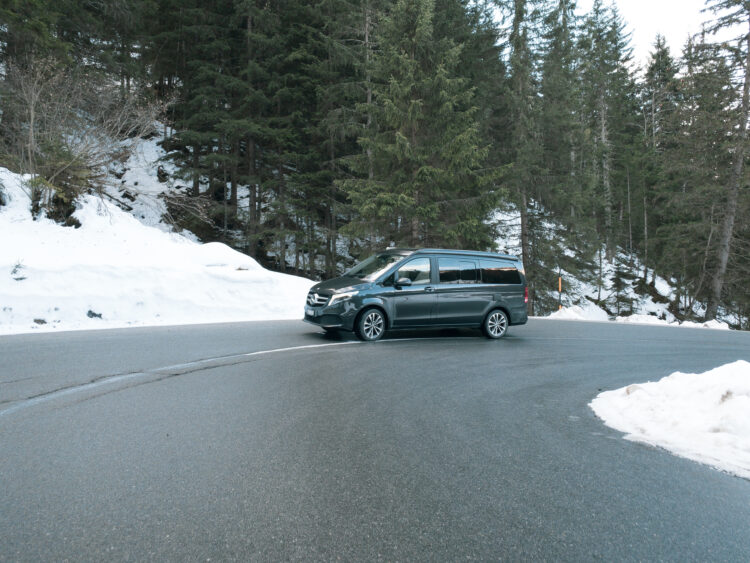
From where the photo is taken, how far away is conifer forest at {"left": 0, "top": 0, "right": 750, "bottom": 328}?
65.3ft

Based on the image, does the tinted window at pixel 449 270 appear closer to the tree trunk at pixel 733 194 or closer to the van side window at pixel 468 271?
the van side window at pixel 468 271

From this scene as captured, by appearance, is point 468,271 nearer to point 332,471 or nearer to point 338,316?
point 338,316

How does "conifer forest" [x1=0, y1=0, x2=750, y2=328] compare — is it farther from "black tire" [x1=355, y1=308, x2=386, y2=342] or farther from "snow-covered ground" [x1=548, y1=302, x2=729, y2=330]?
"black tire" [x1=355, y1=308, x2=386, y2=342]

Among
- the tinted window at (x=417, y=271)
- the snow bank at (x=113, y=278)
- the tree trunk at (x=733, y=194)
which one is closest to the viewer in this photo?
the tinted window at (x=417, y=271)

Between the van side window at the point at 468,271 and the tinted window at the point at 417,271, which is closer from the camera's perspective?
the tinted window at the point at 417,271

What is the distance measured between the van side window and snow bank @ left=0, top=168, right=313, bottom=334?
5842mm

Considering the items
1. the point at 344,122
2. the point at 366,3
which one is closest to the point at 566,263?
the point at 344,122

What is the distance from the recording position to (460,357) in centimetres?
873

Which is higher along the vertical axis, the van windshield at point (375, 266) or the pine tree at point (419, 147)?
the pine tree at point (419, 147)

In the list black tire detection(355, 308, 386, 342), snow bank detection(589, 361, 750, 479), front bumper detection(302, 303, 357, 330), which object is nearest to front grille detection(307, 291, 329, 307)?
front bumper detection(302, 303, 357, 330)

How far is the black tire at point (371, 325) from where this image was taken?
1016cm

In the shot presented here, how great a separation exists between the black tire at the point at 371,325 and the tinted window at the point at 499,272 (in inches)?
112

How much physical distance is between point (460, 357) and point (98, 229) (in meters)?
14.5

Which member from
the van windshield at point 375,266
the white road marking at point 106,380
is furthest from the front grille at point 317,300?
the white road marking at point 106,380
